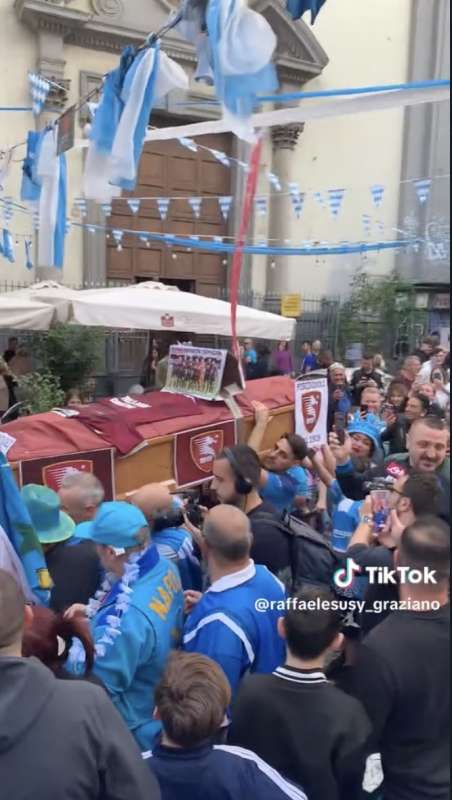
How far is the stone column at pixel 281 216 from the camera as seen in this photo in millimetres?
14883

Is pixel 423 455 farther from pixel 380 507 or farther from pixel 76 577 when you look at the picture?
pixel 76 577

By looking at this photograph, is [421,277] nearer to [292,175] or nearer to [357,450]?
[292,175]

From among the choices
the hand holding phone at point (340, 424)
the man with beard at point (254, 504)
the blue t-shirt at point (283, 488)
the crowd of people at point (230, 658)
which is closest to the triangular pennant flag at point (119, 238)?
the hand holding phone at point (340, 424)

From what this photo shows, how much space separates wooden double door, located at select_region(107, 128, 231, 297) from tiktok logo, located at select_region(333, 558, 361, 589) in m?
12.2

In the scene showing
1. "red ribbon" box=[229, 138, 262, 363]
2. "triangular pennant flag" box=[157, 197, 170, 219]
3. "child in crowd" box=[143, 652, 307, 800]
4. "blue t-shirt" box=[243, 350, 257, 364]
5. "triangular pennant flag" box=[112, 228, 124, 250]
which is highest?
"triangular pennant flag" box=[157, 197, 170, 219]

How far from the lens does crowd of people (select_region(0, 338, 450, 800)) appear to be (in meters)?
1.58

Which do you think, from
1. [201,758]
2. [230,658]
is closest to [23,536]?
[230,658]

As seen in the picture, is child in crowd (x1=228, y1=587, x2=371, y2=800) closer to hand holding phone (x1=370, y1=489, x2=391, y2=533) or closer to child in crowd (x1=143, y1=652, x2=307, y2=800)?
child in crowd (x1=143, y1=652, x2=307, y2=800)

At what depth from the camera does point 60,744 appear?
1510 mm

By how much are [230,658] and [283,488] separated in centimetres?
164

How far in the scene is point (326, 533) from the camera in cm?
390

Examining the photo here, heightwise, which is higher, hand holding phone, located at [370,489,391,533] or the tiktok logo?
hand holding phone, located at [370,489,391,533]

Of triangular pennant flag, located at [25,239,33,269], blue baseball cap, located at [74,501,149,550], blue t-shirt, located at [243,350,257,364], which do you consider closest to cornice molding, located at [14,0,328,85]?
triangular pennant flag, located at [25,239,33,269]

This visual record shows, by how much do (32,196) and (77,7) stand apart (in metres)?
9.04
